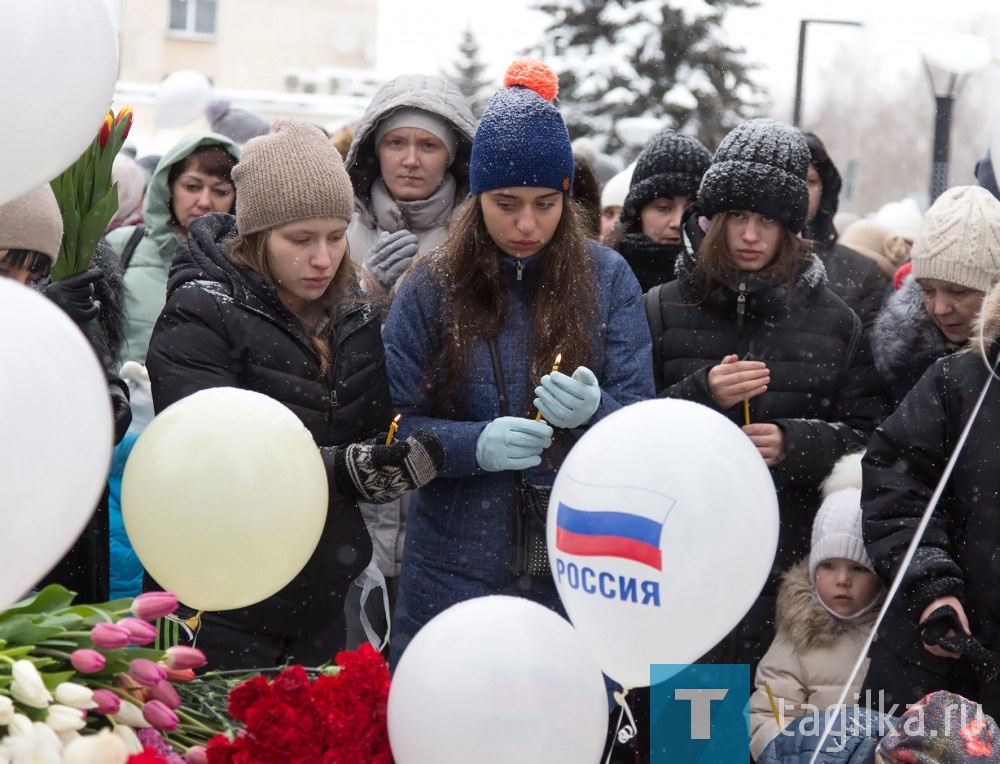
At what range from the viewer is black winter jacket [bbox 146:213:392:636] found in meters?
3.14

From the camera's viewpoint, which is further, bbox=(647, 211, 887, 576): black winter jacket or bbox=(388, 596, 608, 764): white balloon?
bbox=(647, 211, 887, 576): black winter jacket

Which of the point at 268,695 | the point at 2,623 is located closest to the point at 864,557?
the point at 268,695

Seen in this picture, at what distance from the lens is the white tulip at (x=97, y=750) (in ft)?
6.48

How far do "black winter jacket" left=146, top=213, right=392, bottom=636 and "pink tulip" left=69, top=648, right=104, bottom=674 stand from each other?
3.36ft

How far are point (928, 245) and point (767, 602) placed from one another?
117 cm

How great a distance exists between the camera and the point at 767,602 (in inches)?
163

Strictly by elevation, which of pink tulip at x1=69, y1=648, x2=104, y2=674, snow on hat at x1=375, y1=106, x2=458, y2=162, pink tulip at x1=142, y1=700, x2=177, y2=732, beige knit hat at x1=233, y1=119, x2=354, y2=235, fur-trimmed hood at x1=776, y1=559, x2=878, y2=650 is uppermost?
snow on hat at x1=375, y1=106, x2=458, y2=162

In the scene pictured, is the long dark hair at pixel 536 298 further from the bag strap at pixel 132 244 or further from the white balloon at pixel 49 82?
the bag strap at pixel 132 244

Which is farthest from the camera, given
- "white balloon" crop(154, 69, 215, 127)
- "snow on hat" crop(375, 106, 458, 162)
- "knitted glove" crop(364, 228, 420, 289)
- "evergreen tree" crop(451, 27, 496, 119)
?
"evergreen tree" crop(451, 27, 496, 119)

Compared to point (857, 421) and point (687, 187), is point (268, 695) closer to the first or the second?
point (857, 421)

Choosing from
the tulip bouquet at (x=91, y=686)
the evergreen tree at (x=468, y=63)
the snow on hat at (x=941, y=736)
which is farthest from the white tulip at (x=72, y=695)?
the evergreen tree at (x=468, y=63)

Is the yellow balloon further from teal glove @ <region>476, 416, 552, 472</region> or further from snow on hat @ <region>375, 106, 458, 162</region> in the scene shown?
snow on hat @ <region>375, 106, 458, 162</region>

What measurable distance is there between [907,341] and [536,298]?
1.31 metres

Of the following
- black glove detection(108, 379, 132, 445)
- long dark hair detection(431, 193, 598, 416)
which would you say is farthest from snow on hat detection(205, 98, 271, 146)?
long dark hair detection(431, 193, 598, 416)
